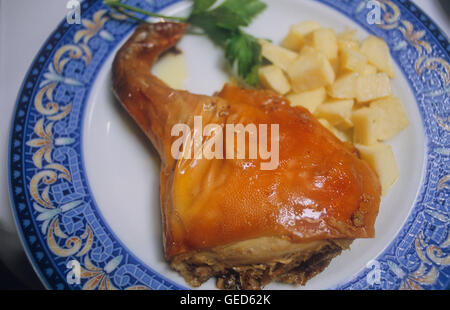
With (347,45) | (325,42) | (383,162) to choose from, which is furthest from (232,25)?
(383,162)

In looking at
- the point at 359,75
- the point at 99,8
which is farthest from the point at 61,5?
the point at 359,75

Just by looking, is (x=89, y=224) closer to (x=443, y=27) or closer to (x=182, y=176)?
(x=182, y=176)

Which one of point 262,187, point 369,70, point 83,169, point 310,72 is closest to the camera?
point 262,187

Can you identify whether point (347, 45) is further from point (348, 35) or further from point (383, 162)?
point (383, 162)

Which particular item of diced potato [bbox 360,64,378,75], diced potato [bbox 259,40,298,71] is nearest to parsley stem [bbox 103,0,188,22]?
diced potato [bbox 259,40,298,71]

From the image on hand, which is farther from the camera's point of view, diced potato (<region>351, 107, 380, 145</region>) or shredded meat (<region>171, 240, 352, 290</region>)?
diced potato (<region>351, 107, 380, 145</region>)

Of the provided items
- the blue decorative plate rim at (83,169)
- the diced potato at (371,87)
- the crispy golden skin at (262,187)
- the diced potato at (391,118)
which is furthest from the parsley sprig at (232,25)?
the diced potato at (391,118)

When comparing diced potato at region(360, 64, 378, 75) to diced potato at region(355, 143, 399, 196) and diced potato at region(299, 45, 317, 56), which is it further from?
diced potato at region(355, 143, 399, 196)
